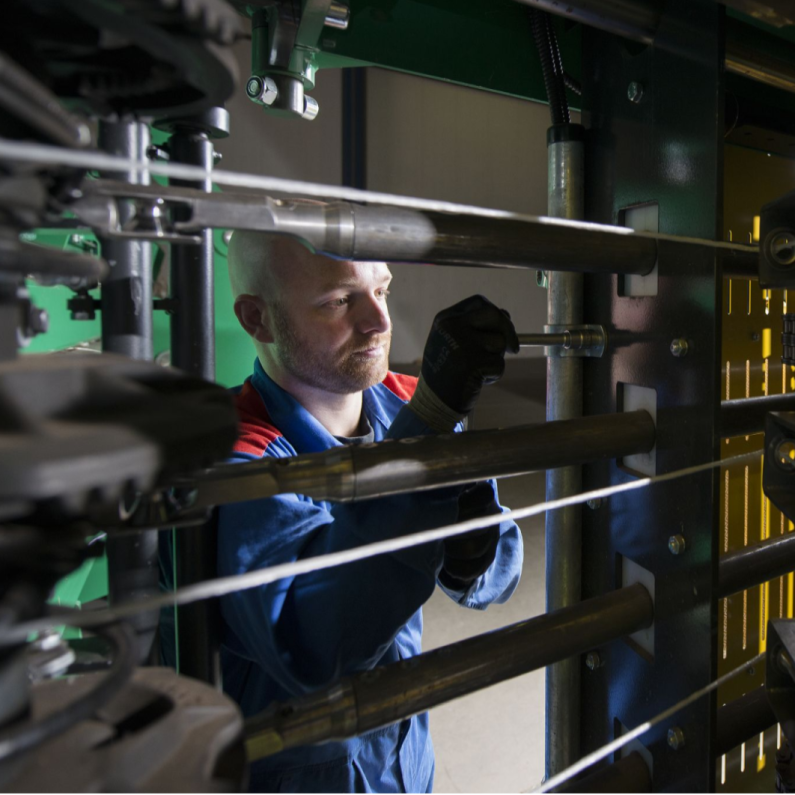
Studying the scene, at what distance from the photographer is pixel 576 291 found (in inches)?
26.4

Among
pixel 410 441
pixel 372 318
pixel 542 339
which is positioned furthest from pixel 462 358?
pixel 372 318

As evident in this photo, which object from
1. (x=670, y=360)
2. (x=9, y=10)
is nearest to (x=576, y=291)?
(x=670, y=360)

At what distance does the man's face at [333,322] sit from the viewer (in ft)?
3.28

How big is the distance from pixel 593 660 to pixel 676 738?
13cm

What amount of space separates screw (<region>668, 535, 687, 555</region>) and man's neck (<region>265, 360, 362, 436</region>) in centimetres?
65

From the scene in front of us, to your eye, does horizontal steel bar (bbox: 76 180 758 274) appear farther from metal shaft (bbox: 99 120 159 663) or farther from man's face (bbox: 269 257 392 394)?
man's face (bbox: 269 257 392 394)

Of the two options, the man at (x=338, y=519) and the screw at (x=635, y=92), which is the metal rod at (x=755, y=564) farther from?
the screw at (x=635, y=92)

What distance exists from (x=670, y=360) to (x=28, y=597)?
53 centimetres

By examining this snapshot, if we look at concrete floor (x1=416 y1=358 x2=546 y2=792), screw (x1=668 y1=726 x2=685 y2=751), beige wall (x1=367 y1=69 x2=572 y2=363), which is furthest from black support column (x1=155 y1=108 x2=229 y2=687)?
beige wall (x1=367 y1=69 x2=572 y2=363)

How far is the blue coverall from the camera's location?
2.18ft

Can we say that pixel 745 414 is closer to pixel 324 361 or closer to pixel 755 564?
pixel 755 564

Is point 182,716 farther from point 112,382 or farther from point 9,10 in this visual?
point 9,10

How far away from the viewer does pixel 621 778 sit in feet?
1.96

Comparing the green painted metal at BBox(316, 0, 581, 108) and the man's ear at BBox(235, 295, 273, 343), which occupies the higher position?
the green painted metal at BBox(316, 0, 581, 108)
